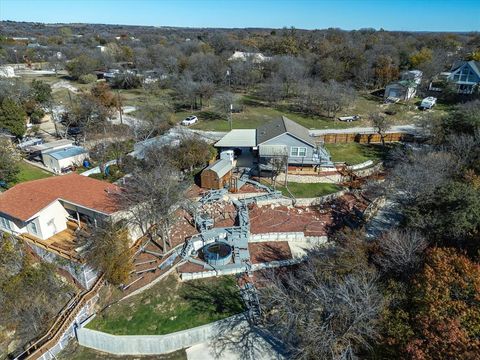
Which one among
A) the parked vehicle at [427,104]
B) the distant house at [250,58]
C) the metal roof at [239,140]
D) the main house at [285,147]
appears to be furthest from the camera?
the distant house at [250,58]

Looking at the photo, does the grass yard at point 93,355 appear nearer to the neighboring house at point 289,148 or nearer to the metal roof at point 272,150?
the neighboring house at point 289,148

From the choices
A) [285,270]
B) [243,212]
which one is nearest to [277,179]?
[243,212]

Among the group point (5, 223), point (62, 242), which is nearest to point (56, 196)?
point (62, 242)

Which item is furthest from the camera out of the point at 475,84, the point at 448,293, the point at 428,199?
the point at 475,84

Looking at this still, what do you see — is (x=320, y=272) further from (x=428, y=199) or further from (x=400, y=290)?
(x=428, y=199)

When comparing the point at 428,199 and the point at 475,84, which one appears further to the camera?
the point at 475,84

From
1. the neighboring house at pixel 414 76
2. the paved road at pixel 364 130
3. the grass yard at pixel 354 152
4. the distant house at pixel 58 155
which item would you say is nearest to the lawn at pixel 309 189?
the grass yard at pixel 354 152
